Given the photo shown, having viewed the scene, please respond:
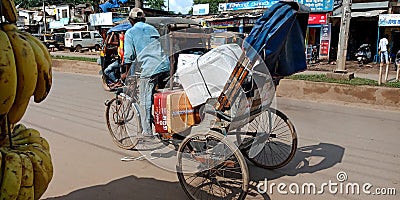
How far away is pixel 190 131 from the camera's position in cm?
372

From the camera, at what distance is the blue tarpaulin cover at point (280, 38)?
328cm

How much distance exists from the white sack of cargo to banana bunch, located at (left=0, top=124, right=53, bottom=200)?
1.72 m

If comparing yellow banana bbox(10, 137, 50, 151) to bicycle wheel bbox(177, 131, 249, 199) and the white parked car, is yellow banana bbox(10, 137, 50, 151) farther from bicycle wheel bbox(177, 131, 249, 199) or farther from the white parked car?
the white parked car

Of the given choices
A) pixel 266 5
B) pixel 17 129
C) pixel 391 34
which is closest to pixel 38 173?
pixel 17 129

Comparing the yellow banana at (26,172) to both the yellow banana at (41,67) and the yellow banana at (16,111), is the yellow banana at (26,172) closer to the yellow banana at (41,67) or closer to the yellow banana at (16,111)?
the yellow banana at (16,111)

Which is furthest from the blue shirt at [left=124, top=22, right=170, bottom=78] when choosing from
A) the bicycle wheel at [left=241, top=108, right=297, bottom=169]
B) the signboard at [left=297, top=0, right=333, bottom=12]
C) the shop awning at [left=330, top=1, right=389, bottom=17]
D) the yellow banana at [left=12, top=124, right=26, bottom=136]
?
the shop awning at [left=330, top=1, right=389, bottom=17]

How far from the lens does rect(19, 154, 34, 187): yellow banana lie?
169 cm

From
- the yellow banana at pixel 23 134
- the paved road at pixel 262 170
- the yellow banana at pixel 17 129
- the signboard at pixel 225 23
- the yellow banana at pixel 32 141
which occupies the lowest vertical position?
the paved road at pixel 262 170

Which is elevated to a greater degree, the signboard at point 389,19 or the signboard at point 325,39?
the signboard at point 389,19

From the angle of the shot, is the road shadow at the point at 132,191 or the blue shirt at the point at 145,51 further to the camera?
the blue shirt at the point at 145,51

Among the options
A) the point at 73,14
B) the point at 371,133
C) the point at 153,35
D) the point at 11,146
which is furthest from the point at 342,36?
the point at 73,14

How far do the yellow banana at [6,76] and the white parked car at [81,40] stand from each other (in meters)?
29.5

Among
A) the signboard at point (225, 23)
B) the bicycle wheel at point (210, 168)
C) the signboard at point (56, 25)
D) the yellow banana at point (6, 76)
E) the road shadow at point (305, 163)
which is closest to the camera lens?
the yellow banana at point (6, 76)

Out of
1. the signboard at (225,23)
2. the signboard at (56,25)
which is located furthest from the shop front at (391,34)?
the signboard at (56,25)
